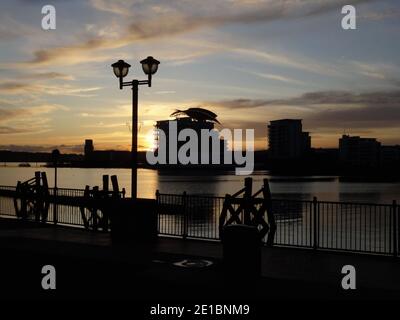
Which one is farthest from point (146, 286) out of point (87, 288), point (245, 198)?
point (245, 198)

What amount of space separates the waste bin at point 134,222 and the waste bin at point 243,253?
5.53 m

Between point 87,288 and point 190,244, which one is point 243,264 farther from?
point 190,244

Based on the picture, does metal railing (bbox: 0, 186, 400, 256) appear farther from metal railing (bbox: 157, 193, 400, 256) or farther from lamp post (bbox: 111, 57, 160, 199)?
lamp post (bbox: 111, 57, 160, 199)

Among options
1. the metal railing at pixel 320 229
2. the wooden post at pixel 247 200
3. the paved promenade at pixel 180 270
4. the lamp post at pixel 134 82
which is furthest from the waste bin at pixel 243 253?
the wooden post at pixel 247 200

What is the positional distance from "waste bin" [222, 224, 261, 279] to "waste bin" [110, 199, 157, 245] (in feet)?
18.1

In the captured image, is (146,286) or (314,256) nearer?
(146,286)

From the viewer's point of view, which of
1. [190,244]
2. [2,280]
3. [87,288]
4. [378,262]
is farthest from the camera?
[190,244]

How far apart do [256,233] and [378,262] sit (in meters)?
3.82

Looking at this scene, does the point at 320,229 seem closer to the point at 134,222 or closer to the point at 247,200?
the point at 247,200

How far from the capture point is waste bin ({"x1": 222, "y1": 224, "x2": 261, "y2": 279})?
36.1 ft

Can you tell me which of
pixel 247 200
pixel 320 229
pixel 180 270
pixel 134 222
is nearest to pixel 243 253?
pixel 180 270

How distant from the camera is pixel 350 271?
11555 millimetres

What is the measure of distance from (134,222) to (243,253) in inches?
236

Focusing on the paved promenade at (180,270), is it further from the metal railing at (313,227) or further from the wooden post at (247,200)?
the wooden post at (247,200)
